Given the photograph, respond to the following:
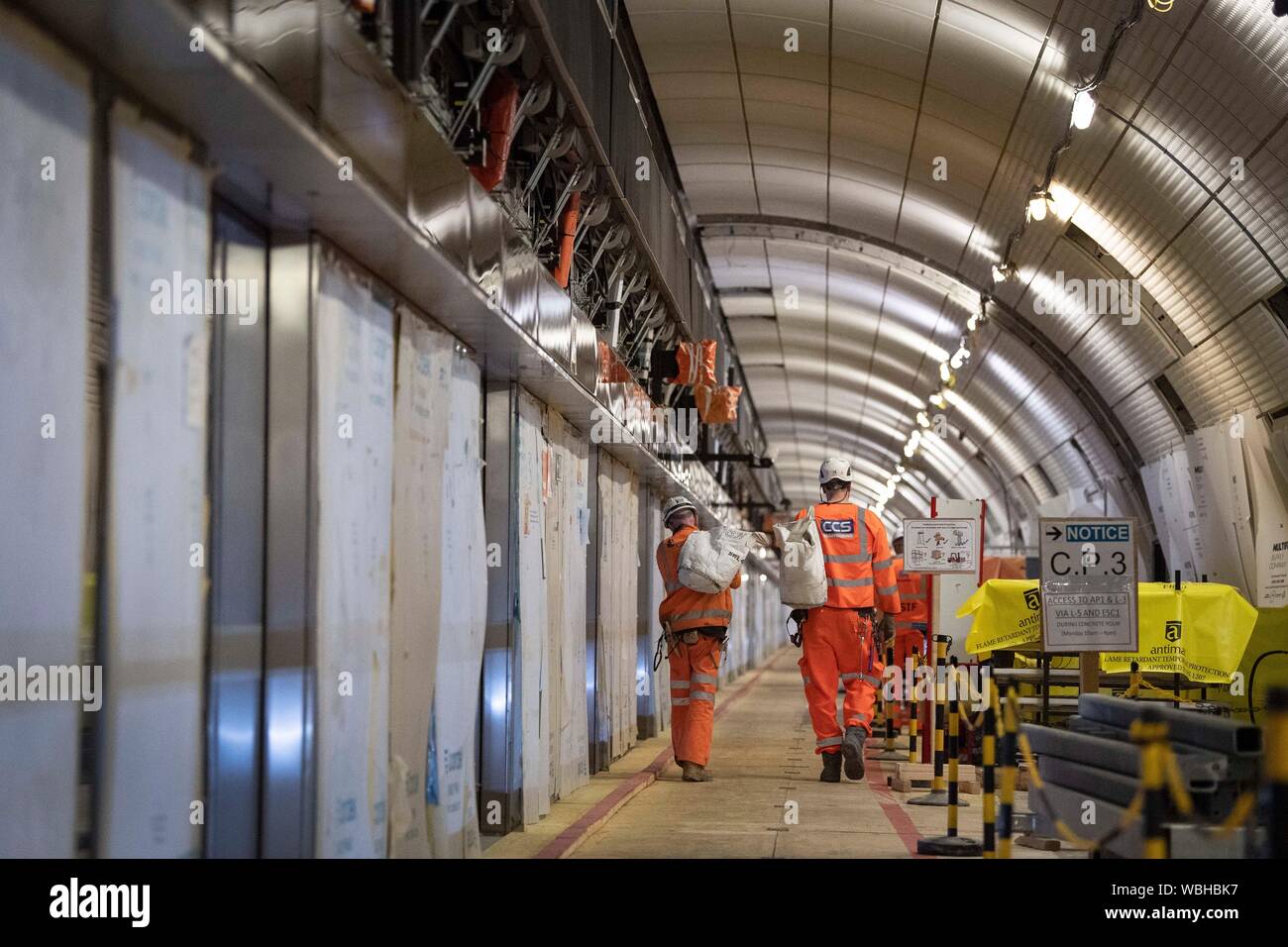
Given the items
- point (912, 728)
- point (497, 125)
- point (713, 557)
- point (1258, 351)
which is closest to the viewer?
point (497, 125)

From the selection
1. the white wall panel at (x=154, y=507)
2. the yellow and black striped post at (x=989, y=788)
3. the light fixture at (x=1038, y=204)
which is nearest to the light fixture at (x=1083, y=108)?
the light fixture at (x=1038, y=204)

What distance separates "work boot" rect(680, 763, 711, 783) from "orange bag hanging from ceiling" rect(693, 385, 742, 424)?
647cm

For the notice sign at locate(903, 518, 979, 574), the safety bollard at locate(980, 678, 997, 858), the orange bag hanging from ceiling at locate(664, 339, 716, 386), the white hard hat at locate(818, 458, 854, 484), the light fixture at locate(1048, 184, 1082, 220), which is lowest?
the safety bollard at locate(980, 678, 997, 858)

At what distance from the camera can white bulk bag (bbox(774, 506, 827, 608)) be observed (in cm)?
1063

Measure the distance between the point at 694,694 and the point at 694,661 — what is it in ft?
0.83

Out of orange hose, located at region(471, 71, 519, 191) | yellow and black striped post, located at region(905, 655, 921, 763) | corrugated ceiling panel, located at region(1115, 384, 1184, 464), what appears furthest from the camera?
corrugated ceiling panel, located at region(1115, 384, 1184, 464)

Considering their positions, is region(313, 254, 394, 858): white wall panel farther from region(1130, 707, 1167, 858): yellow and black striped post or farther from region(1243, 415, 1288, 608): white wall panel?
region(1243, 415, 1288, 608): white wall panel

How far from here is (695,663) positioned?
36.3ft

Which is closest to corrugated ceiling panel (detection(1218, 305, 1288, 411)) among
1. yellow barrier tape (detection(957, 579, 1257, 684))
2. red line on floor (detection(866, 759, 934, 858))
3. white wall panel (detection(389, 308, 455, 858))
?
yellow barrier tape (detection(957, 579, 1257, 684))

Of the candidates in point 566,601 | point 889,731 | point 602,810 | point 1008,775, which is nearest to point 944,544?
point 889,731

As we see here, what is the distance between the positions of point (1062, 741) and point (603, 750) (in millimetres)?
5608

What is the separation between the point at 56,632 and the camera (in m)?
3.82

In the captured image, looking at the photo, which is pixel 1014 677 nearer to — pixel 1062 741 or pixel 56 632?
pixel 1062 741

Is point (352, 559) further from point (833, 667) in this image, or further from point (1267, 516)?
point (1267, 516)
